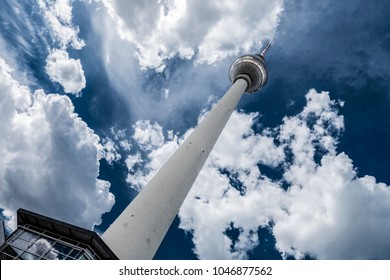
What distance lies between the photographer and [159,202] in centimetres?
3569

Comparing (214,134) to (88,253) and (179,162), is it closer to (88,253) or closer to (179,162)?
(179,162)

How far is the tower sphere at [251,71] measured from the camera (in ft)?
254

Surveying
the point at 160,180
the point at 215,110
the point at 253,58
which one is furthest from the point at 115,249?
the point at 253,58

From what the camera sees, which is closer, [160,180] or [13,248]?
[13,248]

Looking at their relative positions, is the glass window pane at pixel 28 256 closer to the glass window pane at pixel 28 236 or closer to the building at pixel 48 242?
the building at pixel 48 242

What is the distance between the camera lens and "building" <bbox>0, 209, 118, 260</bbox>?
24.7 metres

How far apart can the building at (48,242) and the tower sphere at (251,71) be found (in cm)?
5741

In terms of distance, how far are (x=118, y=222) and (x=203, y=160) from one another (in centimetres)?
1861

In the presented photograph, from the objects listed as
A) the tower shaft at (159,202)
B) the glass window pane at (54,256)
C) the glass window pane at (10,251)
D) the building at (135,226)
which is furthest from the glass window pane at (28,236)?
the tower shaft at (159,202)

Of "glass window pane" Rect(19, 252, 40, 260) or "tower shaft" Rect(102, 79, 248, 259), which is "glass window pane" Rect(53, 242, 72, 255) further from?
"tower shaft" Rect(102, 79, 248, 259)

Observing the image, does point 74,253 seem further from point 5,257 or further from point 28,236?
point 5,257

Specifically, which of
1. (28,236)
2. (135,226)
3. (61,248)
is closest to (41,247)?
(61,248)

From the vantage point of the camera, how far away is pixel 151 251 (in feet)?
105

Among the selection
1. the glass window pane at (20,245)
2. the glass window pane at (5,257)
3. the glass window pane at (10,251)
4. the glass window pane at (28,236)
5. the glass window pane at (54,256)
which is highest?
the glass window pane at (28,236)
